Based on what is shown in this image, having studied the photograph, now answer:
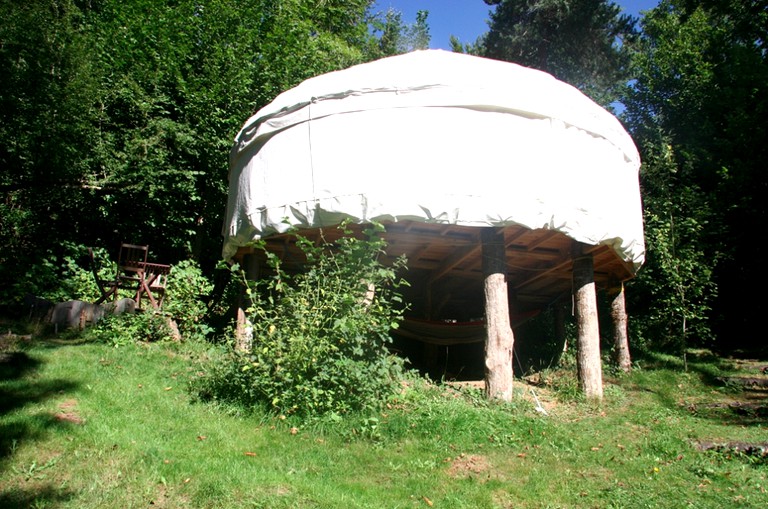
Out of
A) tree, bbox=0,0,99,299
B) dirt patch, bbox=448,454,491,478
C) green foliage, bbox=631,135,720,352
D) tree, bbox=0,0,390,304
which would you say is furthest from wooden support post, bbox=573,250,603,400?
tree, bbox=0,0,99,299

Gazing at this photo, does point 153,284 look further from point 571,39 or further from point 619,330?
point 571,39

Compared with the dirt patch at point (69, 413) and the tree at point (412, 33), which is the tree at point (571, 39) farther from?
the dirt patch at point (69, 413)

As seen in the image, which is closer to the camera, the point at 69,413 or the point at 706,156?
the point at 69,413

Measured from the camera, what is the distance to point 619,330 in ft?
26.2

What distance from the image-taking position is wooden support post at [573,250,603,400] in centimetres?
584

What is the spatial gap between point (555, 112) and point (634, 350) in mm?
5504

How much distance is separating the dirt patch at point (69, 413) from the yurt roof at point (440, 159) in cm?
204

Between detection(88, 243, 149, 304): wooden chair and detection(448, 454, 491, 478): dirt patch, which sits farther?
detection(88, 243, 149, 304): wooden chair

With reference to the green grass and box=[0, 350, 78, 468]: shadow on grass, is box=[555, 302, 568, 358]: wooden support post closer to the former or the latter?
the green grass

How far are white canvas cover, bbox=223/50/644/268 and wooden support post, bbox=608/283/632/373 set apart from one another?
7.75 feet

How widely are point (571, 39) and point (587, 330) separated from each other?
10.9m

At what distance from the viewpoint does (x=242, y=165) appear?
6320 millimetres

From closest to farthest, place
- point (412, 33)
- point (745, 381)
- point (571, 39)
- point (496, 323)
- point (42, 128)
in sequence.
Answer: point (496, 323) → point (745, 381) → point (42, 128) → point (571, 39) → point (412, 33)

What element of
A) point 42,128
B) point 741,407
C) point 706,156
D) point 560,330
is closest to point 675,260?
point 560,330
